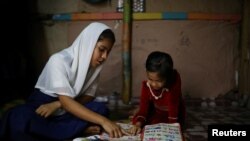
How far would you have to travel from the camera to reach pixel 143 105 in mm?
1894

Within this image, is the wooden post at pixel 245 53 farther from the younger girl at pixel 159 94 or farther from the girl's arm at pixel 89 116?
the girl's arm at pixel 89 116

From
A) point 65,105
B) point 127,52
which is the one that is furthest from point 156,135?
point 127,52

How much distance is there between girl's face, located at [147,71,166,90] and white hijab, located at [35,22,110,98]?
0.35m

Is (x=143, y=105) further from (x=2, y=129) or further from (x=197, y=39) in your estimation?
(x=197, y=39)

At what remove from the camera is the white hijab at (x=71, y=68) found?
1.62 m

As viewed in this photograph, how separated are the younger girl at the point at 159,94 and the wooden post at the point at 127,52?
3.72 feet

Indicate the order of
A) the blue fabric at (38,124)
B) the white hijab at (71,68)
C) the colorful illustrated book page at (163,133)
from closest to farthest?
the colorful illustrated book page at (163,133)
the blue fabric at (38,124)
the white hijab at (71,68)

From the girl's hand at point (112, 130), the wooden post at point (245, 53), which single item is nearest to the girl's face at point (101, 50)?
the girl's hand at point (112, 130)

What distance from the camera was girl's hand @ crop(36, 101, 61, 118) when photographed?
5.31ft

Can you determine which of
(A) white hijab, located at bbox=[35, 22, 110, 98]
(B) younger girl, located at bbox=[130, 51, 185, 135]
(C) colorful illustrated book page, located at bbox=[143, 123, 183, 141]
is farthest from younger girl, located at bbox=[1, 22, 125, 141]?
(B) younger girl, located at bbox=[130, 51, 185, 135]

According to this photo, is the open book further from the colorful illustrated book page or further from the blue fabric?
the blue fabric

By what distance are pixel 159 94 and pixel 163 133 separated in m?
0.42

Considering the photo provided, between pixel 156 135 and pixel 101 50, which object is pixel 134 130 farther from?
pixel 101 50

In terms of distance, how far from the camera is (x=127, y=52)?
3066 mm
